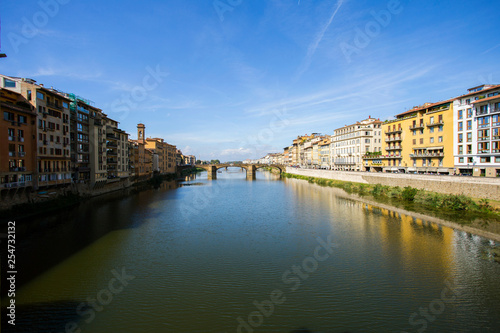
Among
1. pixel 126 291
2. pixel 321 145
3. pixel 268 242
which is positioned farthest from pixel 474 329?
pixel 321 145

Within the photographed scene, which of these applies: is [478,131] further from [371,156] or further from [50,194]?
[50,194]

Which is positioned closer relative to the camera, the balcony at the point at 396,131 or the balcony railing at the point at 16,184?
the balcony railing at the point at 16,184

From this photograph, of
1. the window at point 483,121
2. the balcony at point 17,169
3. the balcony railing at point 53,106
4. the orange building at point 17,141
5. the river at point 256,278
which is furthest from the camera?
the window at point 483,121

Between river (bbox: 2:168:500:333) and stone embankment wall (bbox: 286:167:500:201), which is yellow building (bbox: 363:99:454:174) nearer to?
stone embankment wall (bbox: 286:167:500:201)

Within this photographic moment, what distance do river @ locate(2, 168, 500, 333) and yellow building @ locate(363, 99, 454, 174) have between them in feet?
71.1

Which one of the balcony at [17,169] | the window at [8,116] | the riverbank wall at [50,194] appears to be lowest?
the riverbank wall at [50,194]

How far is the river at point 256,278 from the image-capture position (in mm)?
9711

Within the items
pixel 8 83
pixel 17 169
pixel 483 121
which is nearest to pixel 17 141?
pixel 17 169

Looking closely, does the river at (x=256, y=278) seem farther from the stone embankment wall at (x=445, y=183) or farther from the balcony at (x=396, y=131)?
the balcony at (x=396, y=131)

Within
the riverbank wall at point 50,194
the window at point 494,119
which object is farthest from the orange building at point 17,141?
the window at point 494,119

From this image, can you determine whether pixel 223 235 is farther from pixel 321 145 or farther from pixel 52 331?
pixel 321 145

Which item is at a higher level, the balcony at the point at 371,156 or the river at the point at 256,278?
the balcony at the point at 371,156

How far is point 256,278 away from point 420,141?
137ft

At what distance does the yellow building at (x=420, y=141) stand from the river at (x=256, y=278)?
21668 millimetres
